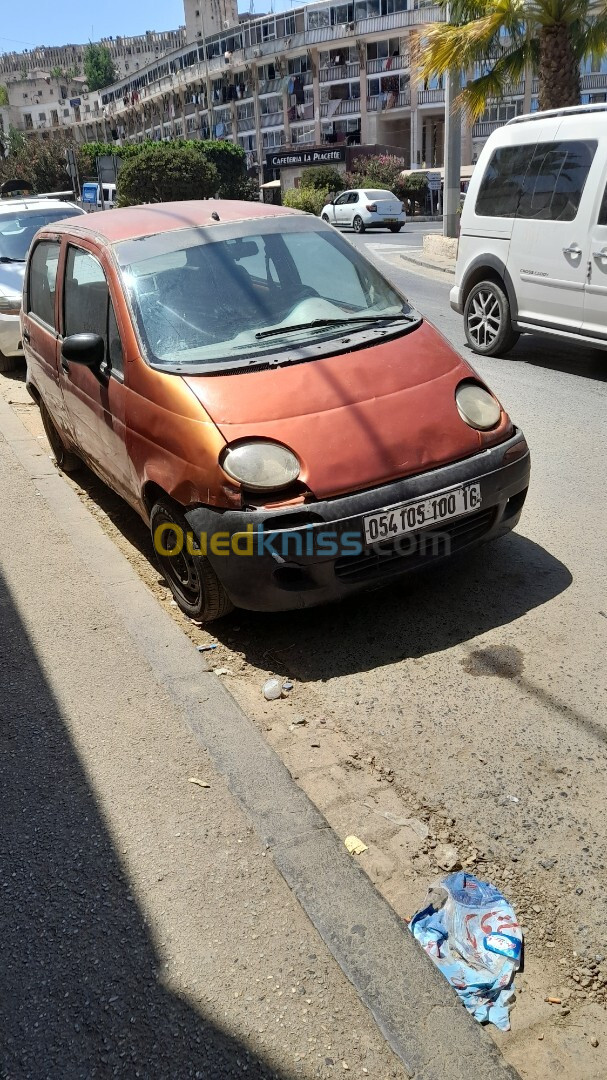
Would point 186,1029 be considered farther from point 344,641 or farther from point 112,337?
point 112,337

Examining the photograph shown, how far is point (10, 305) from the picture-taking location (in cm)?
953

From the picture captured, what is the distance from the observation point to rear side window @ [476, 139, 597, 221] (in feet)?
24.6

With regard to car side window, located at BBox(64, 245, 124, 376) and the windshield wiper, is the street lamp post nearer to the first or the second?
car side window, located at BBox(64, 245, 124, 376)

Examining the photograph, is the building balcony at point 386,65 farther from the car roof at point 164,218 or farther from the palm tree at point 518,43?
the car roof at point 164,218

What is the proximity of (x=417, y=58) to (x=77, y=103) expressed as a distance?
4835 inches

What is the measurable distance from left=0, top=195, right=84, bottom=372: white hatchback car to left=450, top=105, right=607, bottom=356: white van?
14.6 feet

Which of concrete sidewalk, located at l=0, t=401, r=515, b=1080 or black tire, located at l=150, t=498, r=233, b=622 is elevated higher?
black tire, located at l=150, t=498, r=233, b=622

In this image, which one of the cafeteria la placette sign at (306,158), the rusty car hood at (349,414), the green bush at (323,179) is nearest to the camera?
the rusty car hood at (349,414)

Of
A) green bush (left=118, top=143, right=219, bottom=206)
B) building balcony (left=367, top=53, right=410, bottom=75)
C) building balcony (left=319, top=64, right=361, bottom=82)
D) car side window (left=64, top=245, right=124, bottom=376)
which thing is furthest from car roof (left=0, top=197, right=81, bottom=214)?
building balcony (left=319, top=64, right=361, bottom=82)

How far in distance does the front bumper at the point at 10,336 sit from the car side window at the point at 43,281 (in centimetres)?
374

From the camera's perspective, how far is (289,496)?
3.41 m

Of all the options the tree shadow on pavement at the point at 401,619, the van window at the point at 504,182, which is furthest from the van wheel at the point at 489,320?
the tree shadow on pavement at the point at 401,619

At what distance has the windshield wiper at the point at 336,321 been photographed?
413cm

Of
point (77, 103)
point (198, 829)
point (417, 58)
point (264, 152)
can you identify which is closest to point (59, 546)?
point (198, 829)
